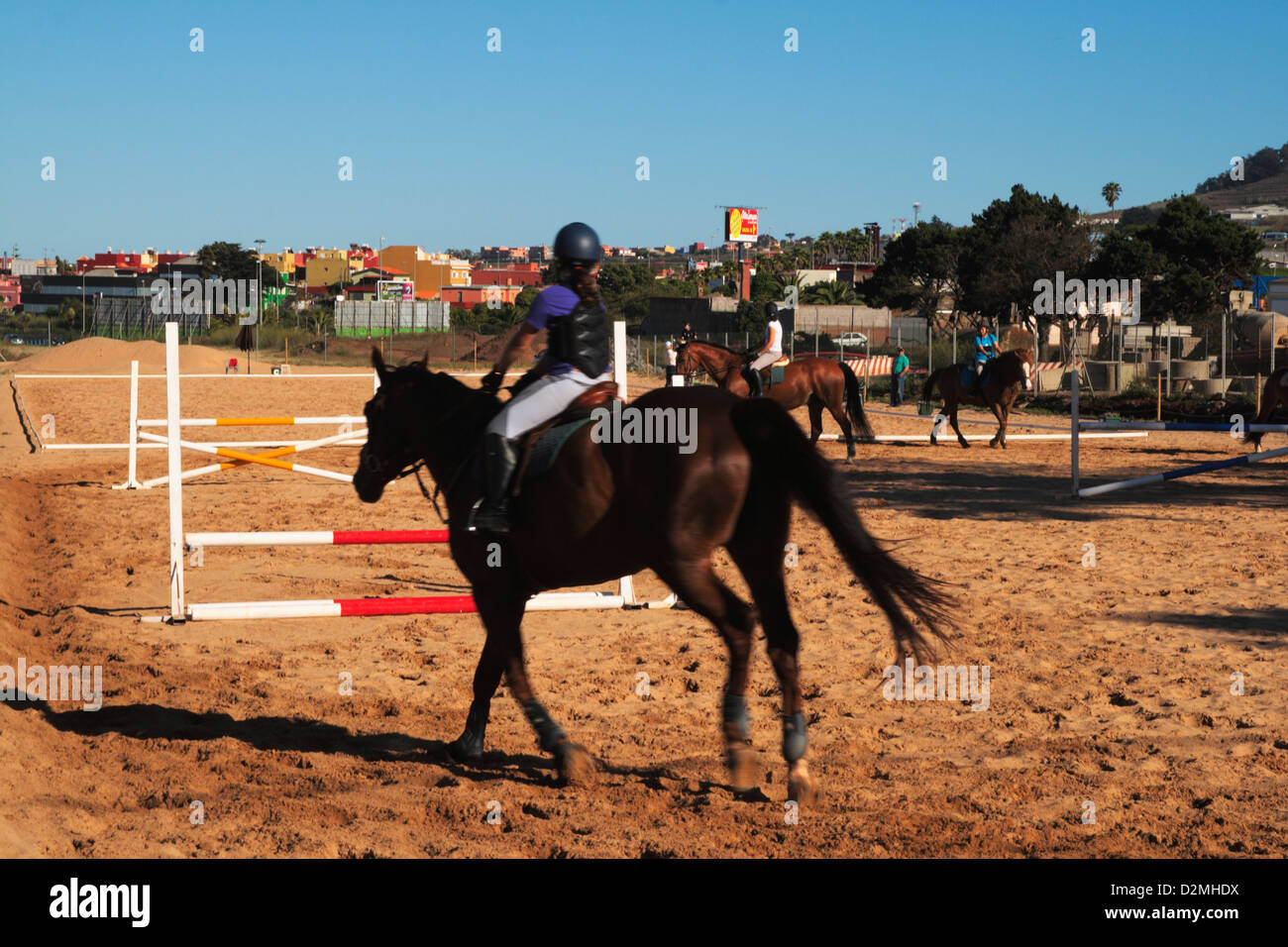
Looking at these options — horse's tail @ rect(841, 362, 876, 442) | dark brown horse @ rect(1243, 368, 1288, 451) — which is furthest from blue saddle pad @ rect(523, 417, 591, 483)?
dark brown horse @ rect(1243, 368, 1288, 451)

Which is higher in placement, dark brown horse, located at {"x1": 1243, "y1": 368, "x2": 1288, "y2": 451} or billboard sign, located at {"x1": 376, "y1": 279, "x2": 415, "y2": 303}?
billboard sign, located at {"x1": 376, "y1": 279, "x2": 415, "y2": 303}

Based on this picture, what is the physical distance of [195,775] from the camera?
515 centimetres

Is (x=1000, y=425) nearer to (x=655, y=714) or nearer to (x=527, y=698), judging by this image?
(x=655, y=714)

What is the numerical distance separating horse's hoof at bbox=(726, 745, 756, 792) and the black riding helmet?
2.46 m

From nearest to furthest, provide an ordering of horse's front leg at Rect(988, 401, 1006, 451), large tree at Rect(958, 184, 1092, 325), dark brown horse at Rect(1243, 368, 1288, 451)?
dark brown horse at Rect(1243, 368, 1288, 451) → horse's front leg at Rect(988, 401, 1006, 451) → large tree at Rect(958, 184, 1092, 325)

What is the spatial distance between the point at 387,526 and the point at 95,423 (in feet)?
53.4

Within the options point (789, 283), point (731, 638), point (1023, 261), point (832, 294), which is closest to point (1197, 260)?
point (1023, 261)

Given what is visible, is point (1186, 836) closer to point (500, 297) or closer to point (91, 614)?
point (91, 614)

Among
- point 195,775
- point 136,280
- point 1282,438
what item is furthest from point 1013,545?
point 136,280

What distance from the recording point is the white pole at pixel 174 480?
8.23 m

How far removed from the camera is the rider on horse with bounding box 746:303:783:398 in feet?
59.0

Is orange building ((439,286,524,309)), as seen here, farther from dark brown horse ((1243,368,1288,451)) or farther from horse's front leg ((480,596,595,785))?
horse's front leg ((480,596,595,785))

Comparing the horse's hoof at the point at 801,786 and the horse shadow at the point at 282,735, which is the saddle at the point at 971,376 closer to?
the horse shadow at the point at 282,735

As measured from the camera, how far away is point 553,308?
523 centimetres
